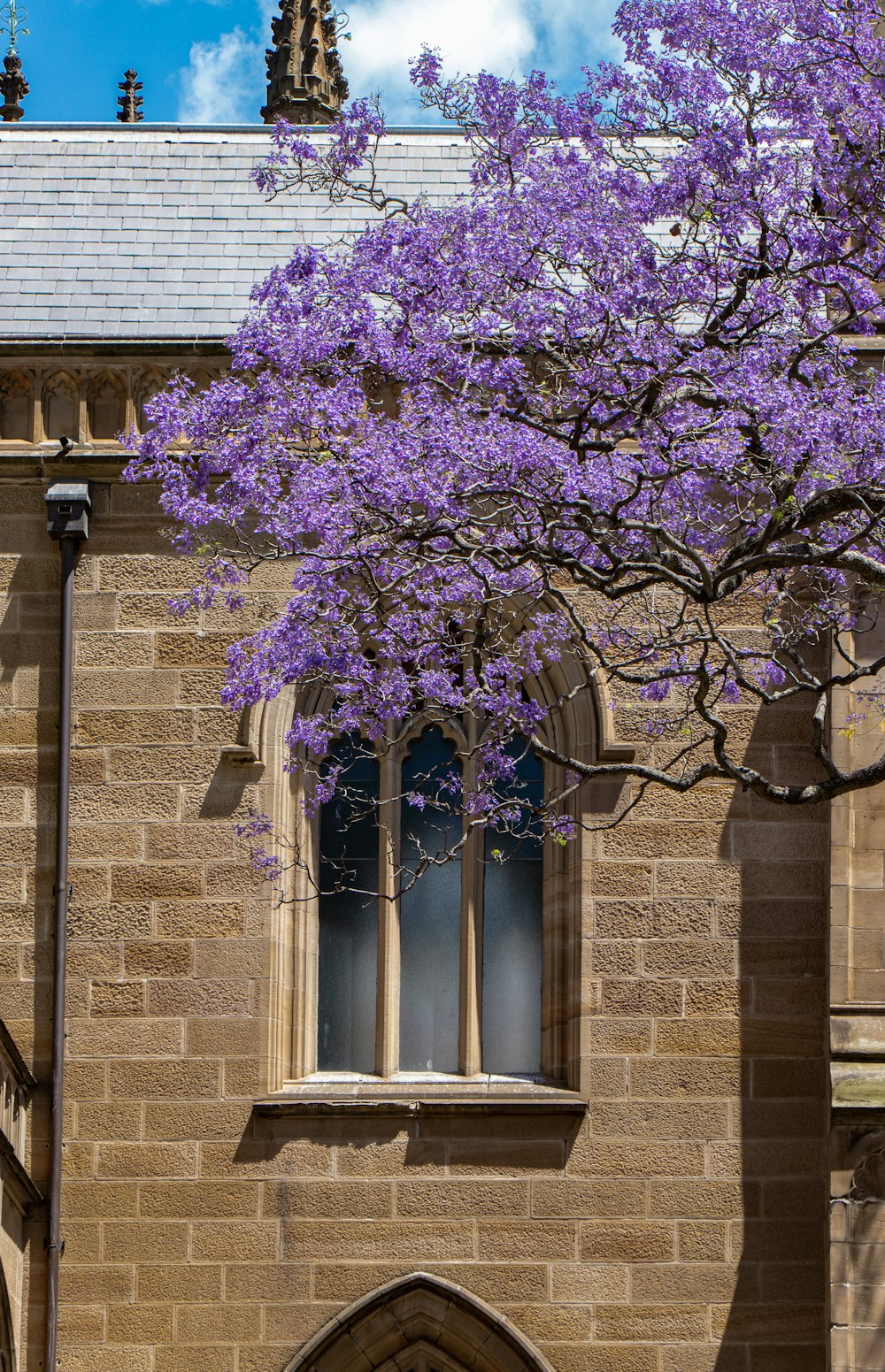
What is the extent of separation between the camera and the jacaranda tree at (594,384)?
1218 cm

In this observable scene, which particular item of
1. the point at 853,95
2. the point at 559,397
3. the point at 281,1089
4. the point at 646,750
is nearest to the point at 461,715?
the point at 646,750

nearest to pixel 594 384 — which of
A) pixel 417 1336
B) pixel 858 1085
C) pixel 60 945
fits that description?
pixel 858 1085

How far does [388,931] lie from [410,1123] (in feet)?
4.27

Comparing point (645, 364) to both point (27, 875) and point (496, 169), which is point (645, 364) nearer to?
point (496, 169)

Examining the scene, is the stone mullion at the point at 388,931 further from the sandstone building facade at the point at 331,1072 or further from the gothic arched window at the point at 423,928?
the sandstone building facade at the point at 331,1072

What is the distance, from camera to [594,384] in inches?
498

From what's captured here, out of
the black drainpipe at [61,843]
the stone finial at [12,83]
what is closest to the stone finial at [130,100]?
the stone finial at [12,83]

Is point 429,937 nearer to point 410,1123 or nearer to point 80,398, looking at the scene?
point 410,1123

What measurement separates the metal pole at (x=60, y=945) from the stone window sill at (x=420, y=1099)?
48.1 inches

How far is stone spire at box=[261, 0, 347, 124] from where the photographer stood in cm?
2155

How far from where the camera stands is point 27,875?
1611cm

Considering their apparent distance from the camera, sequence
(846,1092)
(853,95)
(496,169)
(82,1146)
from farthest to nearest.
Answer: (82,1146), (846,1092), (496,169), (853,95)

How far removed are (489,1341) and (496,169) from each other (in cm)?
679

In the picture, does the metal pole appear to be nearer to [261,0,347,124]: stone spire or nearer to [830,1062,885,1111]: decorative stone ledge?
[830,1062,885,1111]: decorative stone ledge
